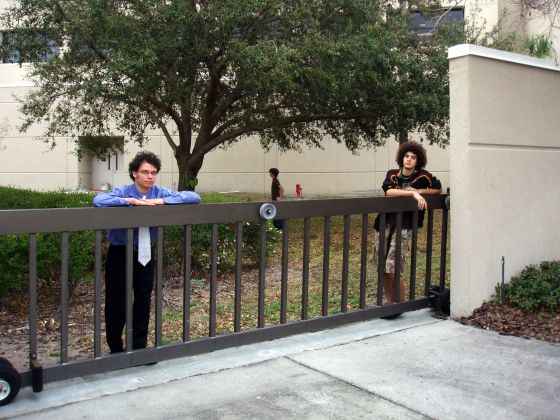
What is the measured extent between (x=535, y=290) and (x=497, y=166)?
3.76 feet

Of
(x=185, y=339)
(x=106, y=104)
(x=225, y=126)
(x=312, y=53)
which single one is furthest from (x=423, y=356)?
(x=106, y=104)

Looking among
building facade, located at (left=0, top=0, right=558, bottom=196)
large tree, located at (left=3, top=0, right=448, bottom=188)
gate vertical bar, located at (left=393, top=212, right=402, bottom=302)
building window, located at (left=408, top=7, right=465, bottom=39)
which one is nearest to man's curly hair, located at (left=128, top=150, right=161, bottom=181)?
gate vertical bar, located at (left=393, top=212, right=402, bottom=302)

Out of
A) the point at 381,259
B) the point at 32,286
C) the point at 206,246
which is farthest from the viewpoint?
the point at 206,246

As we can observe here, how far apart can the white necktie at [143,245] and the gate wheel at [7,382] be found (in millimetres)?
1063

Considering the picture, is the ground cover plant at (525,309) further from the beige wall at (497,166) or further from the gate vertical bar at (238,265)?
the gate vertical bar at (238,265)

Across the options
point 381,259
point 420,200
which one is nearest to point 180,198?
point 381,259

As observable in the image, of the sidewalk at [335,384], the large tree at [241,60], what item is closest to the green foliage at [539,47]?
the large tree at [241,60]

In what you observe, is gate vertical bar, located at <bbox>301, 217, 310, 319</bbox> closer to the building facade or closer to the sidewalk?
the sidewalk

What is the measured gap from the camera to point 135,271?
4.27 m

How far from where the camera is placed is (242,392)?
374 cm

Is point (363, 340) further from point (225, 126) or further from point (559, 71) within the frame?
point (225, 126)

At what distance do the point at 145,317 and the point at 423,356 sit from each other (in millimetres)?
2025

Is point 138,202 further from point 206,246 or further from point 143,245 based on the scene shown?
point 206,246

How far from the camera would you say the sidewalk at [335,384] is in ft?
11.4
